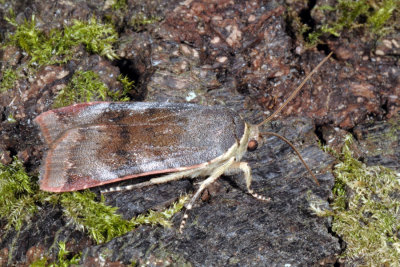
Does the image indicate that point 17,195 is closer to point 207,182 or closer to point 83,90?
point 83,90

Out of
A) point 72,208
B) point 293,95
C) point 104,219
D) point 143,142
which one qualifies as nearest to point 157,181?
point 143,142

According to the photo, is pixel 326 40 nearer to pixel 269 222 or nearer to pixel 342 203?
pixel 342 203

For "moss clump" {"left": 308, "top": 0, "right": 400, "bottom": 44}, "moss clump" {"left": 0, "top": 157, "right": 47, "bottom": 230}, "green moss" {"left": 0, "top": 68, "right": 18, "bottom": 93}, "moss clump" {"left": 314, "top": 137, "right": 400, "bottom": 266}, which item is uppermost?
"moss clump" {"left": 308, "top": 0, "right": 400, "bottom": 44}

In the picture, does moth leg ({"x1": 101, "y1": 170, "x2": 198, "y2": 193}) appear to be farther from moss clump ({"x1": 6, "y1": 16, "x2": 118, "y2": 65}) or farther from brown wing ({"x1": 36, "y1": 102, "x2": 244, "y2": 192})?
moss clump ({"x1": 6, "y1": 16, "x2": 118, "y2": 65})

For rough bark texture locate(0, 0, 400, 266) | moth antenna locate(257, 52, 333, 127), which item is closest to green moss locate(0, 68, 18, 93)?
rough bark texture locate(0, 0, 400, 266)

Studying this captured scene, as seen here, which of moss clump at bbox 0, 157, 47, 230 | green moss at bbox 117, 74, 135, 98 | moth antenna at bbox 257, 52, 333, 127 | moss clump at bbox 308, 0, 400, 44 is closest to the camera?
moss clump at bbox 0, 157, 47, 230

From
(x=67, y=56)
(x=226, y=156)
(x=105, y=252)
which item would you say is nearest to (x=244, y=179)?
(x=226, y=156)
